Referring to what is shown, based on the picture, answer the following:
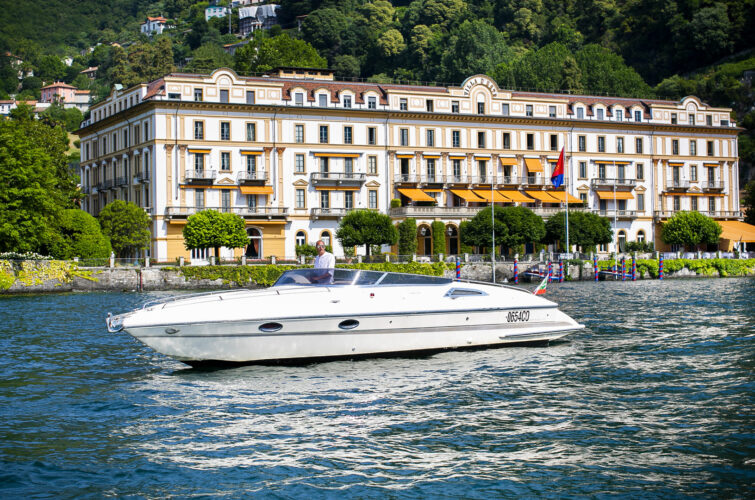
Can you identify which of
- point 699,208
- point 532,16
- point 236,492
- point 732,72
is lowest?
point 236,492

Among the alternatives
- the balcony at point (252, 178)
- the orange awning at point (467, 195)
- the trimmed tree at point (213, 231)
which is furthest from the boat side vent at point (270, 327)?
the orange awning at point (467, 195)

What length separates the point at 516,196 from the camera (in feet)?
264

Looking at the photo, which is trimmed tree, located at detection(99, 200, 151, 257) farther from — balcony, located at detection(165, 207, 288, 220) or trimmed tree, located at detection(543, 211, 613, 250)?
trimmed tree, located at detection(543, 211, 613, 250)

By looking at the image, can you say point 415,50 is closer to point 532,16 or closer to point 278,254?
point 532,16

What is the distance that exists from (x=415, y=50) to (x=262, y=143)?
58.6m

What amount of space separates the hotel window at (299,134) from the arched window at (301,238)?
7.99 m

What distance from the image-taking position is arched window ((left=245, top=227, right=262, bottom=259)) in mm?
72581

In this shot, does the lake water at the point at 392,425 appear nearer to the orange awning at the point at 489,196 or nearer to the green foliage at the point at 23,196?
the green foliage at the point at 23,196

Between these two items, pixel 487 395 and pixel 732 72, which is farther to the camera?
pixel 732 72

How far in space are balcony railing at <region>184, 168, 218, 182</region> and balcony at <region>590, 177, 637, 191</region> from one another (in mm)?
37879

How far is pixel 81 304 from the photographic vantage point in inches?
1687

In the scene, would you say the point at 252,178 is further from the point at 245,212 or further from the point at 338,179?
the point at 338,179

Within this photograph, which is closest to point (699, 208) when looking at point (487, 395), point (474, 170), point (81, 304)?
point (474, 170)

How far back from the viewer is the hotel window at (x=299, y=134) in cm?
7462
